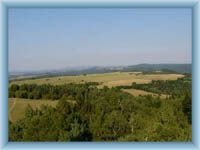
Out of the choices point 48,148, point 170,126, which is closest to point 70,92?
point 48,148

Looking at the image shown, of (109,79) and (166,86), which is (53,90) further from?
(166,86)

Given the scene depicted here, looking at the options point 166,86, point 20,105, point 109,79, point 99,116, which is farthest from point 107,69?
point 20,105

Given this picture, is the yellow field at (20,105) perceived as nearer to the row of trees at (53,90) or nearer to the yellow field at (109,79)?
the row of trees at (53,90)

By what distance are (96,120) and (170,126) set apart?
0.59 meters

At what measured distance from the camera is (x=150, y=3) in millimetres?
2270

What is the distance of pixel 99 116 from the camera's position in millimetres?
2852

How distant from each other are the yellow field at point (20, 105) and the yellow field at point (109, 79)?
0.16m

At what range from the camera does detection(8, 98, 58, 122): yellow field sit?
8.77 feet

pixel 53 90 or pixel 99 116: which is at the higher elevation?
pixel 53 90

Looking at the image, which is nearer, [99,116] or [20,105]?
[20,105]

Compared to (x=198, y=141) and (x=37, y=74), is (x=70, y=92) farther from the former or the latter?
(x=198, y=141)

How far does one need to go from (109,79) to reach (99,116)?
311 mm

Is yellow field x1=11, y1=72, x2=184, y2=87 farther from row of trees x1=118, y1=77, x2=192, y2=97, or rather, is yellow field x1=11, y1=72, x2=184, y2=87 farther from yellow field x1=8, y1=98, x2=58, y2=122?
yellow field x1=8, y1=98, x2=58, y2=122

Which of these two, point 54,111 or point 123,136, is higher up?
point 54,111
